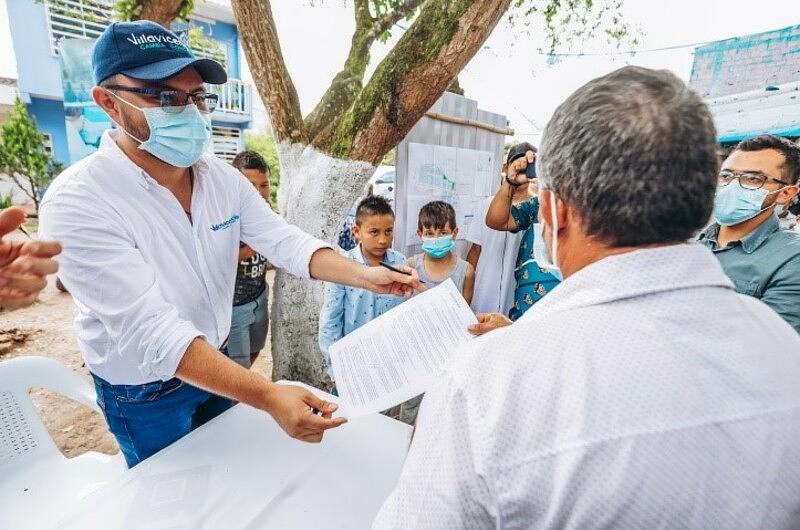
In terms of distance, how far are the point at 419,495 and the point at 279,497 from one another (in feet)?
2.12


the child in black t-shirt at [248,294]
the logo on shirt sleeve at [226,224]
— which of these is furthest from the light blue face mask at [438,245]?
the child in black t-shirt at [248,294]

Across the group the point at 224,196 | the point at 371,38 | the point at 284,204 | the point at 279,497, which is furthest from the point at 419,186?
the point at 279,497

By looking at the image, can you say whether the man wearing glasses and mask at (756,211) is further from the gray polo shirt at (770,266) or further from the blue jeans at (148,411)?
the blue jeans at (148,411)

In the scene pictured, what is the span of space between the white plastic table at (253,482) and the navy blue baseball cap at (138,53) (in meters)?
1.22

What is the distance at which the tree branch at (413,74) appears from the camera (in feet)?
7.04

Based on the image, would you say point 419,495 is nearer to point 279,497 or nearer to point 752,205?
point 279,497

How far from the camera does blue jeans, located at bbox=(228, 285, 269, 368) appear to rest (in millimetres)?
2879

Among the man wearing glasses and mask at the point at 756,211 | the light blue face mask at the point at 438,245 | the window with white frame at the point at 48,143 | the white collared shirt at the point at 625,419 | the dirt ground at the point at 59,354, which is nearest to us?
the white collared shirt at the point at 625,419

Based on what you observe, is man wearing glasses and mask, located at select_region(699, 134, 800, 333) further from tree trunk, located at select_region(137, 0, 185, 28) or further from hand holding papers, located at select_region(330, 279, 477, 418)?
tree trunk, located at select_region(137, 0, 185, 28)

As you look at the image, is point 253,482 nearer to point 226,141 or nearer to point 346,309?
point 346,309

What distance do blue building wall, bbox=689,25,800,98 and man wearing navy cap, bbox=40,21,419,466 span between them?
355 inches

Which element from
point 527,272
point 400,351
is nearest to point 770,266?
point 527,272

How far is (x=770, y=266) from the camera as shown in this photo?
6.12 ft

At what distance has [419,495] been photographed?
0.62 metres
